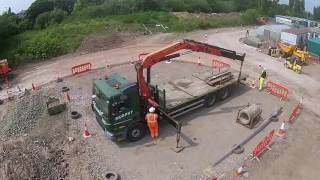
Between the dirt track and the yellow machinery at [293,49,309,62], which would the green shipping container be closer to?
the yellow machinery at [293,49,309,62]

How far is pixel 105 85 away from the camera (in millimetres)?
15461

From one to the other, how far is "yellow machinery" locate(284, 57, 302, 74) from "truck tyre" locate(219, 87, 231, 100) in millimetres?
7105

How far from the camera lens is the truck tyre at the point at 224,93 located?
1937cm

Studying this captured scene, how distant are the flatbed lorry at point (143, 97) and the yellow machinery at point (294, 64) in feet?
23.4

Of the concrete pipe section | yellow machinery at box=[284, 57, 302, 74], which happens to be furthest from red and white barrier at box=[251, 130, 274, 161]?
yellow machinery at box=[284, 57, 302, 74]

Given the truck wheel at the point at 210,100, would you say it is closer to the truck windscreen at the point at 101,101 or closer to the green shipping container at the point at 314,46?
the truck windscreen at the point at 101,101

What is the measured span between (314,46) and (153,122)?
1739 centimetres

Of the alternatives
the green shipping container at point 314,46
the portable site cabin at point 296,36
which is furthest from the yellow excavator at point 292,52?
the portable site cabin at point 296,36

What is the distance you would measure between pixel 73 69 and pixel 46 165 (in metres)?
10.8

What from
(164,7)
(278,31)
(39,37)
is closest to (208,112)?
(278,31)

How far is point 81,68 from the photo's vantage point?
80.4ft

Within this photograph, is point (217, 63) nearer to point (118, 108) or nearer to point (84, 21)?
point (118, 108)

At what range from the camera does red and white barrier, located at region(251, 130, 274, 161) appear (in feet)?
49.1

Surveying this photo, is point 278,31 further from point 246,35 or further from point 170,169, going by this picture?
point 170,169
